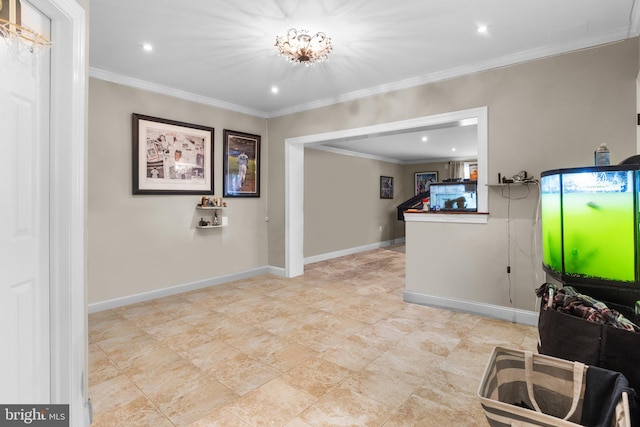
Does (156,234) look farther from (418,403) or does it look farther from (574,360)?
(574,360)

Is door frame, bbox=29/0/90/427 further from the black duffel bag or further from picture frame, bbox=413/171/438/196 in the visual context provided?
picture frame, bbox=413/171/438/196

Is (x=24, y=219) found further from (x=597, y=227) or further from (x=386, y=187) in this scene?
(x=386, y=187)

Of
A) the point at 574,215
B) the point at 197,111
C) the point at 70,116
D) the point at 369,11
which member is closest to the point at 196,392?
the point at 70,116

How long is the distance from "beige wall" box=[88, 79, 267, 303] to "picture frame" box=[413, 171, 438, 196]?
624 cm

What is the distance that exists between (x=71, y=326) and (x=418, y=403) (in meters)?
1.97

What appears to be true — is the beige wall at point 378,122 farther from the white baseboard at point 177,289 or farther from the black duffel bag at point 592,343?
the black duffel bag at point 592,343

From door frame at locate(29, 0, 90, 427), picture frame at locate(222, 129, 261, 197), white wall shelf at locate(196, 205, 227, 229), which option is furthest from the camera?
picture frame at locate(222, 129, 261, 197)

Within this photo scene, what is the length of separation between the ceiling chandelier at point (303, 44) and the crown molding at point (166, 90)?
2060 mm

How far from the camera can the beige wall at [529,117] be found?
2.81 metres

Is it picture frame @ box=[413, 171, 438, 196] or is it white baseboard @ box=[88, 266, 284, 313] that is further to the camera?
picture frame @ box=[413, 171, 438, 196]

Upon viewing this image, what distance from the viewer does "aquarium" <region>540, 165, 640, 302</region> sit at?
125 cm

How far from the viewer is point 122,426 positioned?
5.84 feet

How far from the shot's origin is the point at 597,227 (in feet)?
4.28

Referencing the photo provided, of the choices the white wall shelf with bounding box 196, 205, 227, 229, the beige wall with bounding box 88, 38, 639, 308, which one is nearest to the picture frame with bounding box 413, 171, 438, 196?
the beige wall with bounding box 88, 38, 639, 308
